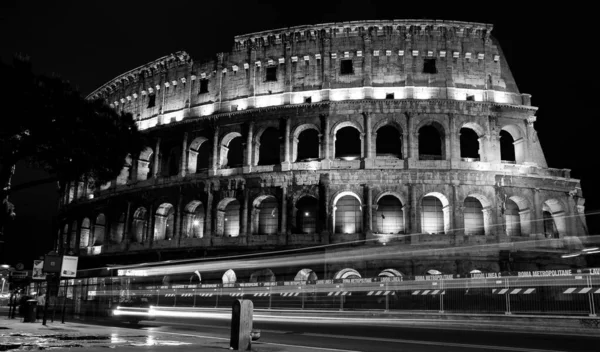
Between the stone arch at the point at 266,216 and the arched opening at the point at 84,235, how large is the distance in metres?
14.6

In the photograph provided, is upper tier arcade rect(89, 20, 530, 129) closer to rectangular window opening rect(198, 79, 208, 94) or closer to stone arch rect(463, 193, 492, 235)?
rectangular window opening rect(198, 79, 208, 94)

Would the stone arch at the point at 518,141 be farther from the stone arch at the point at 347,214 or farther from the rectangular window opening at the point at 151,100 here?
the rectangular window opening at the point at 151,100

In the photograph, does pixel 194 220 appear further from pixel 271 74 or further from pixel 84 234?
pixel 84 234

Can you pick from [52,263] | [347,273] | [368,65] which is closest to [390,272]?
[347,273]

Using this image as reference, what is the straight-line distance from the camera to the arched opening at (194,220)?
104 feet

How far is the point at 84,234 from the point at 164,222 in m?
A: 8.09

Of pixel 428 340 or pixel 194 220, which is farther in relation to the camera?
pixel 194 220

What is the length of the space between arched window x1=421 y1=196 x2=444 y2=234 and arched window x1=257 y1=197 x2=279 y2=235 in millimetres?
8428

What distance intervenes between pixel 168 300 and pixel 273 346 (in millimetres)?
17966

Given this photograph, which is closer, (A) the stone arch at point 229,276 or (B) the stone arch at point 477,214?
(B) the stone arch at point 477,214

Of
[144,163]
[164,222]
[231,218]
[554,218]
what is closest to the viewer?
[554,218]

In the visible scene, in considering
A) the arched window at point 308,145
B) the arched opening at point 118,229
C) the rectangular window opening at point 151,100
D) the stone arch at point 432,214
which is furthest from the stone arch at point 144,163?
the stone arch at point 432,214

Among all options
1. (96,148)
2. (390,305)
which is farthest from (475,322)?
(96,148)

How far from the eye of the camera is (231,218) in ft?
104
